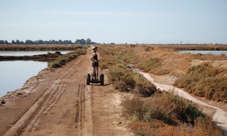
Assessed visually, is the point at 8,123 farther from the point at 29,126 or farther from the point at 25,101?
the point at 25,101

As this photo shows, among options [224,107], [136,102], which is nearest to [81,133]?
[136,102]

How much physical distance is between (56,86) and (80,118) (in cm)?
820

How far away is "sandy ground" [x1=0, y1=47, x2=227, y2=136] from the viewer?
9352 mm

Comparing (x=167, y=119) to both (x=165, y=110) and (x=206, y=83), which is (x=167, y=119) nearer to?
(x=165, y=110)

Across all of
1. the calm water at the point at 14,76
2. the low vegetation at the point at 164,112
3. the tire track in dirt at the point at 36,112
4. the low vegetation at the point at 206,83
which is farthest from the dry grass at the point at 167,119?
the calm water at the point at 14,76

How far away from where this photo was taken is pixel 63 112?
11664 millimetres

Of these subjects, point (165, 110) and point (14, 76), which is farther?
point (14, 76)

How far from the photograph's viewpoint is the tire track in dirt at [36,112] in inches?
368

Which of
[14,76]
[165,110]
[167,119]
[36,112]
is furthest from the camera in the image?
[14,76]

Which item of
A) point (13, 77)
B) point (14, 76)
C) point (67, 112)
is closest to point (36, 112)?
point (67, 112)

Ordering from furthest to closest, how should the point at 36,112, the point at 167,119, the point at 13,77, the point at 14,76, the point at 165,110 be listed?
the point at 14,76, the point at 13,77, the point at 36,112, the point at 165,110, the point at 167,119

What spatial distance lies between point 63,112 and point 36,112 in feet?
3.63

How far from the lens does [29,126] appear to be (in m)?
9.69

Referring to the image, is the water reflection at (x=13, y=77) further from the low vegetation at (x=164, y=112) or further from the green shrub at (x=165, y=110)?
the green shrub at (x=165, y=110)
